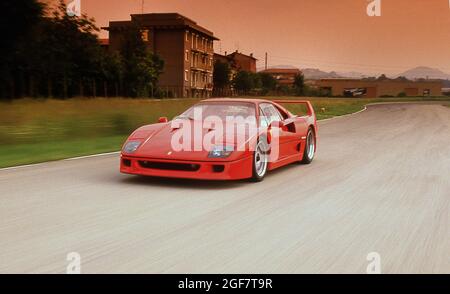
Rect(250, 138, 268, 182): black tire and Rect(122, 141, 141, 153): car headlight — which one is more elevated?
Rect(122, 141, 141, 153): car headlight

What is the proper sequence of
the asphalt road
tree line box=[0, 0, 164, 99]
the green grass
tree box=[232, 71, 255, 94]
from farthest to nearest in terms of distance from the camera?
tree box=[232, 71, 255, 94]
tree line box=[0, 0, 164, 99]
the green grass
the asphalt road

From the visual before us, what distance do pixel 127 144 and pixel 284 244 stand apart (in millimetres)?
3801

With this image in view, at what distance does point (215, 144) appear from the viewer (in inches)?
295

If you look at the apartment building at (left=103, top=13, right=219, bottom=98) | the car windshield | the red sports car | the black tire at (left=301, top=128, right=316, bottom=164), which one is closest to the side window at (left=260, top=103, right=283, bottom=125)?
the red sports car

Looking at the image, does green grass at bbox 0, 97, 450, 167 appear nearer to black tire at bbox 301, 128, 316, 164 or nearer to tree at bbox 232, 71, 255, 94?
black tire at bbox 301, 128, 316, 164

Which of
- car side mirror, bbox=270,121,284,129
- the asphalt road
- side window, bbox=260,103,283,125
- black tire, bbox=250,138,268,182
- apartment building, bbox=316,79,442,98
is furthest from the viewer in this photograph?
apartment building, bbox=316,79,442,98

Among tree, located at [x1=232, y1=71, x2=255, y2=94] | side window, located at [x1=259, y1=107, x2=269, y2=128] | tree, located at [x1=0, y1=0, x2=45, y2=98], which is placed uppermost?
tree, located at [x1=0, y1=0, x2=45, y2=98]

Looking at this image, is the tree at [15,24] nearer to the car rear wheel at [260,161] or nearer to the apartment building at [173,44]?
the car rear wheel at [260,161]

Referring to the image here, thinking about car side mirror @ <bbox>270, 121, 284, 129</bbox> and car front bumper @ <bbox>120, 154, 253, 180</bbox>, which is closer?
car front bumper @ <bbox>120, 154, 253, 180</bbox>

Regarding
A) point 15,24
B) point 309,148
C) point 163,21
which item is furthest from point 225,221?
point 163,21

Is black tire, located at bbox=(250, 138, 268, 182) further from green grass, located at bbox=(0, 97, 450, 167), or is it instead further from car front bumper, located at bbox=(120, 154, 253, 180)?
green grass, located at bbox=(0, 97, 450, 167)

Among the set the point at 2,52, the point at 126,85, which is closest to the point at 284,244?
the point at 2,52

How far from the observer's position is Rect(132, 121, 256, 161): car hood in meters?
7.41
